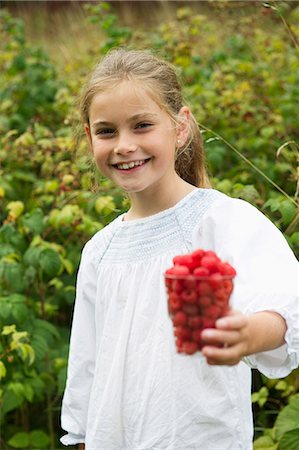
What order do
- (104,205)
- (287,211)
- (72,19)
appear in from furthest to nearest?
(72,19), (104,205), (287,211)

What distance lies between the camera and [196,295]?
1.42 metres

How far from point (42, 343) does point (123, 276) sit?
3.96 ft

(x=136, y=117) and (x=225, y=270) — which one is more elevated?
(x=136, y=117)

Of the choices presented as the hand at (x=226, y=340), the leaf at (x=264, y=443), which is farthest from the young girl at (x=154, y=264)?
the leaf at (x=264, y=443)

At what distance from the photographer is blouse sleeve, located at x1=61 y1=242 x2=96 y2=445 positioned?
2445mm

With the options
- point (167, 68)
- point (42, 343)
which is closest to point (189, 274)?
point (167, 68)

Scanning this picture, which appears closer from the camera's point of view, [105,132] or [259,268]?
[259,268]

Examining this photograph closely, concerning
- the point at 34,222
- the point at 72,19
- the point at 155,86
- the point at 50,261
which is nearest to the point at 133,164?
the point at 155,86

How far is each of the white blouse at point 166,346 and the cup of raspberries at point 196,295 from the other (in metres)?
0.42

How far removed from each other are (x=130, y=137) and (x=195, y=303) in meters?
Answer: 0.77

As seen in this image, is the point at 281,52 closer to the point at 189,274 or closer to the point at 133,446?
the point at 133,446

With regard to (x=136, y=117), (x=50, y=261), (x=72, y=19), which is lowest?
(x=50, y=261)

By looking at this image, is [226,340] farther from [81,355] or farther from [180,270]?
[81,355]

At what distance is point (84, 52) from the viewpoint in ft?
22.3
